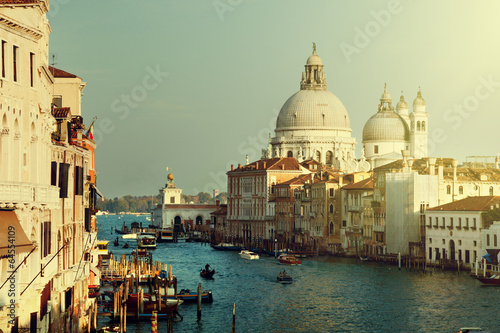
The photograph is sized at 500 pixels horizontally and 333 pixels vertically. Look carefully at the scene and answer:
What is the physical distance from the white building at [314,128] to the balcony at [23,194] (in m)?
91.4

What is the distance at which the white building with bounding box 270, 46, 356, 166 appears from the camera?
113 meters

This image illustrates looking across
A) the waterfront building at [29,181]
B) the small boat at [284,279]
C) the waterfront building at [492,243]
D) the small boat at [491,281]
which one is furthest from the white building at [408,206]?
Result: the waterfront building at [29,181]

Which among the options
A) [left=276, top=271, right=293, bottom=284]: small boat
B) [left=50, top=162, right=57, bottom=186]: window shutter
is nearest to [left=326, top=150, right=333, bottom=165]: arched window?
[left=276, top=271, right=293, bottom=284]: small boat

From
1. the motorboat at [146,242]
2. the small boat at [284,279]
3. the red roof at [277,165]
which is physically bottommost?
the small boat at [284,279]

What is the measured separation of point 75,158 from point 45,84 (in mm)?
→ 5513

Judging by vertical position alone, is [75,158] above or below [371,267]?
above

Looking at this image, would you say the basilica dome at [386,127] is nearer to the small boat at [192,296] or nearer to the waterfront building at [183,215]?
A: the waterfront building at [183,215]

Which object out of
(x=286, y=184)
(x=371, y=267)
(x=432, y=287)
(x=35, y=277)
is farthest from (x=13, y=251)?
(x=286, y=184)

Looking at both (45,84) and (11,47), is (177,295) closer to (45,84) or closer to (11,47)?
(45,84)

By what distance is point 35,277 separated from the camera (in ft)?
64.5

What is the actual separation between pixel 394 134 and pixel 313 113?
30.9 feet

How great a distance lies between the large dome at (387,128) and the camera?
359 feet

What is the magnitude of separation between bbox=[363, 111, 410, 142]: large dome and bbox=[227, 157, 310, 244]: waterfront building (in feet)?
40.7

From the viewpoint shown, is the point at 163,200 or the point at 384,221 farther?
the point at 163,200
